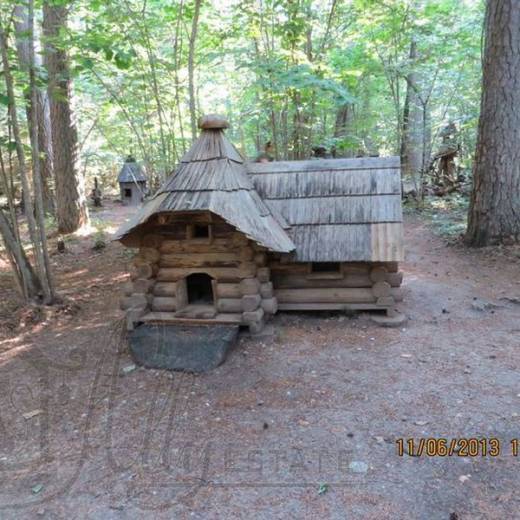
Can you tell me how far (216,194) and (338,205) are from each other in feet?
5.99

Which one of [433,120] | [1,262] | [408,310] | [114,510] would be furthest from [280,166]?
[433,120]

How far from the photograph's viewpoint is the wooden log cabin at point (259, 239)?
5.27 meters

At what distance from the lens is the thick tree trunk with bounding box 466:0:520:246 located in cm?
804

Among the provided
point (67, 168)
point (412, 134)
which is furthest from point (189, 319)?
point (412, 134)

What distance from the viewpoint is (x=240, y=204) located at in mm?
5305

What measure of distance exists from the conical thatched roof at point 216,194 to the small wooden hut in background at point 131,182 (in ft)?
44.8

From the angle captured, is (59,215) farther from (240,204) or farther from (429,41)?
(429,41)

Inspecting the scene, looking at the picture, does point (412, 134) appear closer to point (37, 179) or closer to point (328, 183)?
point (328, 183)

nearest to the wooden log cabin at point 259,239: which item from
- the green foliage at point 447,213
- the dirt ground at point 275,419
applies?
the dirt ground at point 275,419

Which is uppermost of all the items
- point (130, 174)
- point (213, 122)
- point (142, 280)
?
point (213, 122)

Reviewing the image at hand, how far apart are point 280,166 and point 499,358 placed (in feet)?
12.7

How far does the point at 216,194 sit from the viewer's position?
16.8 feet
